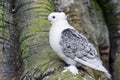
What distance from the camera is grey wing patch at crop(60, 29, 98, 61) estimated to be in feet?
9.25

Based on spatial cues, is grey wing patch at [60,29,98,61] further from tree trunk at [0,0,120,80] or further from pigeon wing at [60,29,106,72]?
tree trunk at [0,0,120,80]

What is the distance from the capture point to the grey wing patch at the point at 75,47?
9.25ft

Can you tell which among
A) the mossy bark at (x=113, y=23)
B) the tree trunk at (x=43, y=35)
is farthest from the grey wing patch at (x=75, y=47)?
the mossy bark at (x=113, y=23)

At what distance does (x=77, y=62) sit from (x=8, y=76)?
69 centimetres

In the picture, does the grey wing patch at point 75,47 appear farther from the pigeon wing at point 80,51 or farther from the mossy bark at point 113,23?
the mossy bark at point 113,23

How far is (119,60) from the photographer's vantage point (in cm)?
519

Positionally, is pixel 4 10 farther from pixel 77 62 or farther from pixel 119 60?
pixel 119 60

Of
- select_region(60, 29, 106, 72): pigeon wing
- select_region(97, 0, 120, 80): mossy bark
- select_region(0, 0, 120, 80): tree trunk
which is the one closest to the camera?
select_region(60, 29, 106, 72): pigeon wing

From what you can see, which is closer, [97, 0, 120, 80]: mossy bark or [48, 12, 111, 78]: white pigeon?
[48, 12, 111, 78]: white pigeon

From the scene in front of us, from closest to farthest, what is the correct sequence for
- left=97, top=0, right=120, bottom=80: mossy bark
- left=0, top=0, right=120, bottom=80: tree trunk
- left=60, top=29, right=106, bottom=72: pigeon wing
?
left=60, top=29, right=106, bottom=72: pigeon wing < left=0, top=0, right=120, bottom=80: tree trunk < left=97, top=0, right=120, bottom=80: mossy bark

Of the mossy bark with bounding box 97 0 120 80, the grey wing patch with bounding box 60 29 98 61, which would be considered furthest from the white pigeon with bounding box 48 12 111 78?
the mossy bark with bounding box 97 0 120 80

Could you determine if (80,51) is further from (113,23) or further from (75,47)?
(113,23)

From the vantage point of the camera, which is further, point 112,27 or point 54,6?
point 112,27

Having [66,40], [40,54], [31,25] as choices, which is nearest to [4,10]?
[31,25]
